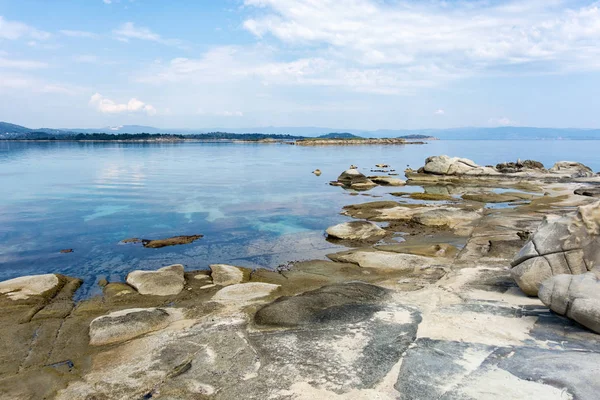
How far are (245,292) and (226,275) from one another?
2663 mm

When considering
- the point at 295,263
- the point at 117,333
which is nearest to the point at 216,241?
the point at 295,263

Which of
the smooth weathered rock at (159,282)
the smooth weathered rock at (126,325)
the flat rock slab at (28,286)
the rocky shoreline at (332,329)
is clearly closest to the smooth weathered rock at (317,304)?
the rocky shoreline at (332,329)

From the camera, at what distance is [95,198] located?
123ft

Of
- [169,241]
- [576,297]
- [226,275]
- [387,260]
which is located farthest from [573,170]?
[226,275]

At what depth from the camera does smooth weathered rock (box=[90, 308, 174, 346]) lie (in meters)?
10.7

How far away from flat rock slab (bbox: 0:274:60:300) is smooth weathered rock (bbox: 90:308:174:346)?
411cm

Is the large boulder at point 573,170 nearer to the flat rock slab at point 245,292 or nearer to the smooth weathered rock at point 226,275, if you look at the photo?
the smooth weathered rock at point 226,275

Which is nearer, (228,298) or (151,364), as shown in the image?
(151,364)

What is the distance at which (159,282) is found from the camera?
1509cm

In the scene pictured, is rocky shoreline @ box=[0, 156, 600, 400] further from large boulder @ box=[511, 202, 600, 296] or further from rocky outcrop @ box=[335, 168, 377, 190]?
rocky outcrop @ box=[335, 168, 377, 190]

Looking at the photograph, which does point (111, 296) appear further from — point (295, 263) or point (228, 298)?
point (295, 263)

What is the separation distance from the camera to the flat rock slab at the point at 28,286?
1377cm

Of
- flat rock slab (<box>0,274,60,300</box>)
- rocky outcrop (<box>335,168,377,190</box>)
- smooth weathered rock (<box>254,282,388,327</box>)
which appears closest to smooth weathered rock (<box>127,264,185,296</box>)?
flat rock slab (<box>0,274,60,300</box>)

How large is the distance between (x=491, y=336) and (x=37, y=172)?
→ 67267 millimetres
